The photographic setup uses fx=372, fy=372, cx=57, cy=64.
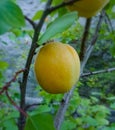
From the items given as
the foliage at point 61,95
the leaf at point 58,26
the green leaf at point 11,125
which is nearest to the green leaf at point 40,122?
the foliage at point 61,95

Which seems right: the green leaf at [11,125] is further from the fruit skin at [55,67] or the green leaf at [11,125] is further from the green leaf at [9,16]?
the green leaf at [9,16]

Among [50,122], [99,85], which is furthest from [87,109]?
[99,85]

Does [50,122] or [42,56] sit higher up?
[42,56]

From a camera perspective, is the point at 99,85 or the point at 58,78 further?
the point at 99,85

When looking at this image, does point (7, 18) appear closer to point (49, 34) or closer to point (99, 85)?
point (49, 34)

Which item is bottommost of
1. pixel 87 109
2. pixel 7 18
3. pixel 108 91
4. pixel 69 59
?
pixel 108 91

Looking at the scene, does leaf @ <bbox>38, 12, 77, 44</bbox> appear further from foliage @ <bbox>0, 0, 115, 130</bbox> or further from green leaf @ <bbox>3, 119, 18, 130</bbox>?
green leaf @ <bbox>3, 119, 18, 130</bbox>

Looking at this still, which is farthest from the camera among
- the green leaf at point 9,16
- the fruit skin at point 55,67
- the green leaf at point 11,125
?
the green leaf at point 11,125
